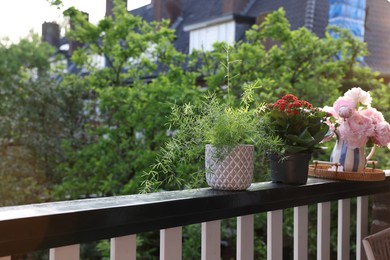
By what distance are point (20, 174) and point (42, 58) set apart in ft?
10.5

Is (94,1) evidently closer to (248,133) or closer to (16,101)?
(16,101)

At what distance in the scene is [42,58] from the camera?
29.0 ft

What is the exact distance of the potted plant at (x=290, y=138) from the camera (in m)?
1.59

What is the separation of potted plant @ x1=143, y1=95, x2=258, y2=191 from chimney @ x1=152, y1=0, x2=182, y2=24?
8857mm

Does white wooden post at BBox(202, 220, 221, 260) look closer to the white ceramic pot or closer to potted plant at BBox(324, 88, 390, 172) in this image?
the white ceramic pot

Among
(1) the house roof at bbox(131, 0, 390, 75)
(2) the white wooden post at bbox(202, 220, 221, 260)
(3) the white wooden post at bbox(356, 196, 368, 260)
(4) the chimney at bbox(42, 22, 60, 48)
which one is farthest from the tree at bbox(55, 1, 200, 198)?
(4) the chimney at bbox(42, 22, 60, 48)

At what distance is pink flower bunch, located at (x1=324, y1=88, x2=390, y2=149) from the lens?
5.96 feet

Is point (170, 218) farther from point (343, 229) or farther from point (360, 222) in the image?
point (360, 222)

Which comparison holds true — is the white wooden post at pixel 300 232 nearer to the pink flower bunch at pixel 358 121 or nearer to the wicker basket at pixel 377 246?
the wicker basket at pixel 377 246

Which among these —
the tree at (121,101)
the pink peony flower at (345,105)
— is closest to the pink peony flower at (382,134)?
the pink peony flower at (345,105)

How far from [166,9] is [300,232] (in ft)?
30.7

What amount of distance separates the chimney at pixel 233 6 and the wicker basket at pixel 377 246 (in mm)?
8033

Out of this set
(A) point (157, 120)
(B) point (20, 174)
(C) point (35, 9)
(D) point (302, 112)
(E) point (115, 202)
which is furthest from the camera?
(B) point (20, 174)

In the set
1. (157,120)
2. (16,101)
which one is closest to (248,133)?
(157,120)
